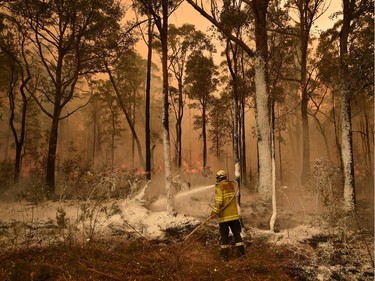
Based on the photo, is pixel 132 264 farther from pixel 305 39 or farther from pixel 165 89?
pixel 305 39

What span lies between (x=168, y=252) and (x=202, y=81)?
18767 mm

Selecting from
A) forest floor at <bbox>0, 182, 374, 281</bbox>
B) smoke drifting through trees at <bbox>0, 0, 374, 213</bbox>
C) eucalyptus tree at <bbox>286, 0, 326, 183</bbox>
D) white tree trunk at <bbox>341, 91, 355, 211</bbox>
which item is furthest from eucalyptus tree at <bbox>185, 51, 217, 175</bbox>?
forest floor at <bbox>0, 182, 374, 281</bbox>

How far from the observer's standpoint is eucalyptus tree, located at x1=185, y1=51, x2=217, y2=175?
72.9 feet

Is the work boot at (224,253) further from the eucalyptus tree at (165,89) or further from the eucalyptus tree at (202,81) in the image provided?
the eucalyptus tree at (202,81)

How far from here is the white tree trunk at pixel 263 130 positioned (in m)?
10.9

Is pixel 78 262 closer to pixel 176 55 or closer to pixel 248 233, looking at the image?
pixel 248 233

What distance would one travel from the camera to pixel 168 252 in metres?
6.86

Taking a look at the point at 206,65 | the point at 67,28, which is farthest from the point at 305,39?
the point at 67,28

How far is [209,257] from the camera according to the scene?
6.70 meters

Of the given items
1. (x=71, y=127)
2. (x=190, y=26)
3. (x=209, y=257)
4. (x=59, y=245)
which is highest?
(x=190, y=26)

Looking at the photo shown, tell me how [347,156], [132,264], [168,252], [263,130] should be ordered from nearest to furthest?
[132,264], [168,252], [347,156], [263,130]

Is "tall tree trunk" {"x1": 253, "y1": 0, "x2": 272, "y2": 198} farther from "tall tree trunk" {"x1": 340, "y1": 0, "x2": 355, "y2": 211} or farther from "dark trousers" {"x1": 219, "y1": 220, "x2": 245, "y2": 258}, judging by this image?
"dark trousers" {"x1": 219, "y1": 220, "x2": 245, "y2": 258}

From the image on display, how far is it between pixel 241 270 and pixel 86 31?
15.4 metres

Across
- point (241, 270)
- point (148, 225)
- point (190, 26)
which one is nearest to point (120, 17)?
point (190, 26)
